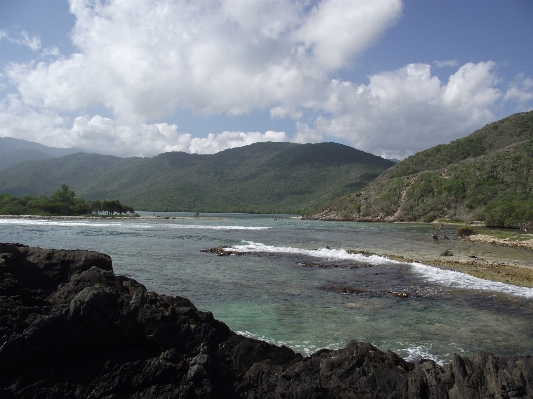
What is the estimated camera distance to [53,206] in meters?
109

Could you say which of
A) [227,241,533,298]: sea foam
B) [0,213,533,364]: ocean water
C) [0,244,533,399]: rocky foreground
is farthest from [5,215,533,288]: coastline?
[0,244,533,399]: rocky foreground

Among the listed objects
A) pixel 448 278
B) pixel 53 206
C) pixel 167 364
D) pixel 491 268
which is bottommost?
pixel 448 278

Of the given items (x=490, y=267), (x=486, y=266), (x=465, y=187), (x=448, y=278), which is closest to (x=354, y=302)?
(x=448, y=278)

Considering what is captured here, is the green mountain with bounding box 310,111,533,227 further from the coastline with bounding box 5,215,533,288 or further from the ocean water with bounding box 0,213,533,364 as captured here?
the ocean water with bounding box 0,213,533,364

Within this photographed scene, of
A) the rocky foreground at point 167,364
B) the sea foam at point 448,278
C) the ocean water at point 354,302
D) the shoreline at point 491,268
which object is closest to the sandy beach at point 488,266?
the shoreline at point 491,268

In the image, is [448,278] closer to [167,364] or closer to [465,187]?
[167,364]

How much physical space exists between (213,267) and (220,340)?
15272 mm

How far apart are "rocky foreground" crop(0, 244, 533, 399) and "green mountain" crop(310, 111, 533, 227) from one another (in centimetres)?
6069

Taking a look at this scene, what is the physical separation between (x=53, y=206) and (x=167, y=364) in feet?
405

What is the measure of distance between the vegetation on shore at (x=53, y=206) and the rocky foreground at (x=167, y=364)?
118062 millimetres

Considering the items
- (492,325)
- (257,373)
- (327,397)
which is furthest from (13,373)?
(492,325)

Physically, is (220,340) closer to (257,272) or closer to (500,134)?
(257,272)

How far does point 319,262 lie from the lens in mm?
24328

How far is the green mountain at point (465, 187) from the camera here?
71.8 metres
